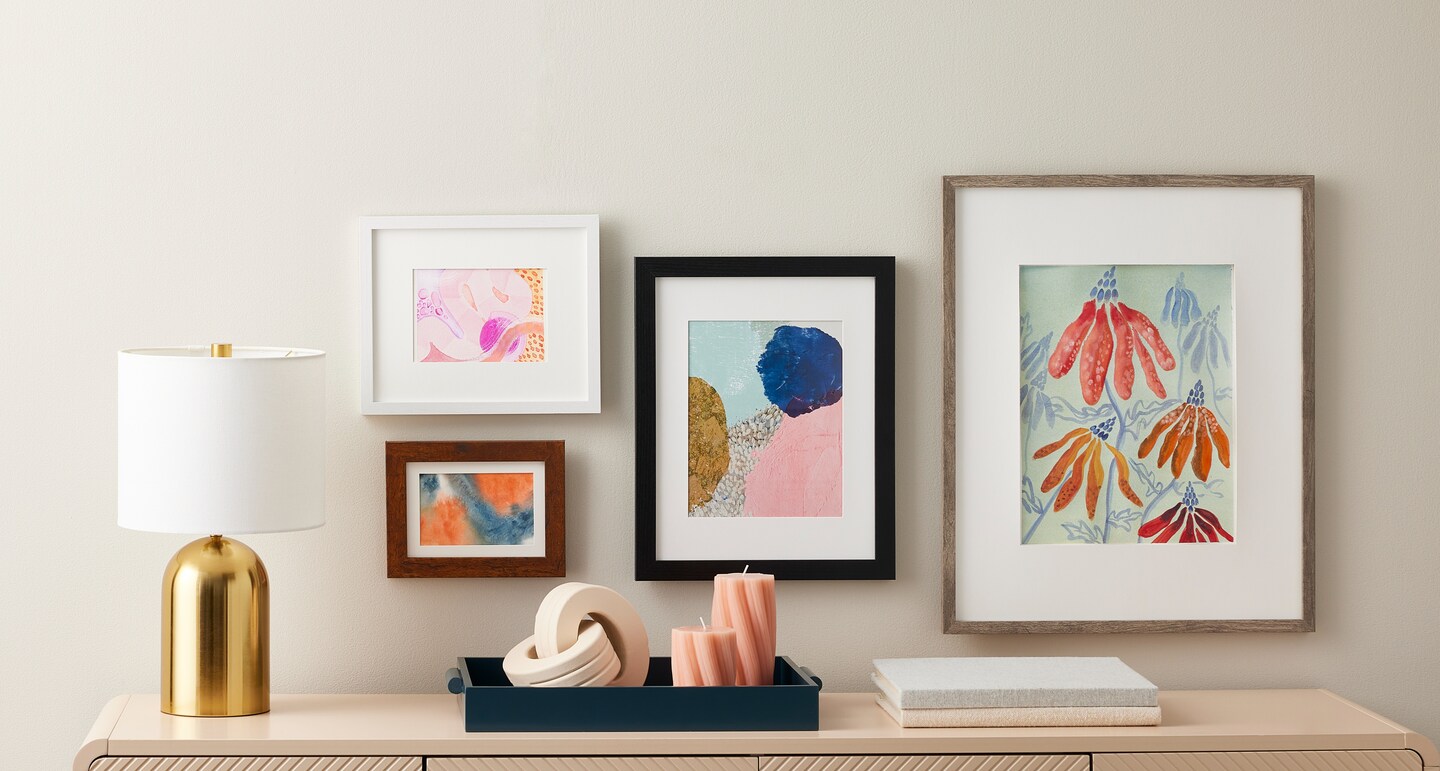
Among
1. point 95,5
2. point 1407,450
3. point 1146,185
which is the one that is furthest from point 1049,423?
point 95,5

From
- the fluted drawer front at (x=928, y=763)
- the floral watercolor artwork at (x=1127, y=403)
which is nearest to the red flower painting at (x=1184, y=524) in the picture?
the floral watercolor artwork at (x=1127, y=403)

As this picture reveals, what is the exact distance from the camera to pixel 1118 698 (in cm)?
159

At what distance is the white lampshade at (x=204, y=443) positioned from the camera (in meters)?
1.54

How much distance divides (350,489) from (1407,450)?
1689 mm

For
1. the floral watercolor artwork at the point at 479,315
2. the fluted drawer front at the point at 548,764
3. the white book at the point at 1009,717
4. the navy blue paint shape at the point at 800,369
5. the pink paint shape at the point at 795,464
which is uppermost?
the floral watercolor artwork at the point at 479,315

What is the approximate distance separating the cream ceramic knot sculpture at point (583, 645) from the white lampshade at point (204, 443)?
38cm

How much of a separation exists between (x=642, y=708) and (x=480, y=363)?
602 mm

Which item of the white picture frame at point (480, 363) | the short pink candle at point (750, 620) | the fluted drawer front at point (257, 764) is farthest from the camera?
the white picture frame at point (480, 363)

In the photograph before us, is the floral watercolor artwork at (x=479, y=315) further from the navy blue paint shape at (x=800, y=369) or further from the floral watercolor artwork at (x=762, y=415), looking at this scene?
the navy blue paint shape at (x=800, y=369)

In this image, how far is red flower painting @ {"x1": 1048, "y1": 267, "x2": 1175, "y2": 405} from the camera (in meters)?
1.87

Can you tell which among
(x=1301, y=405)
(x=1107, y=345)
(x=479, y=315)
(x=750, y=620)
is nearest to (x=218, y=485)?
(x=479, y=315)

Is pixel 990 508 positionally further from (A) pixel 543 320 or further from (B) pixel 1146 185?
(A) pixel 543 320

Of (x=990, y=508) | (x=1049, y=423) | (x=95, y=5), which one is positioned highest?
(x=95, y=5)

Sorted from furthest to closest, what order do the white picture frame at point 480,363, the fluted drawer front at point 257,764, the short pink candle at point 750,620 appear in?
the white picture frame at point 480,363
the short pink candle at point 750,620
the fluted drawer front at point 257,764
